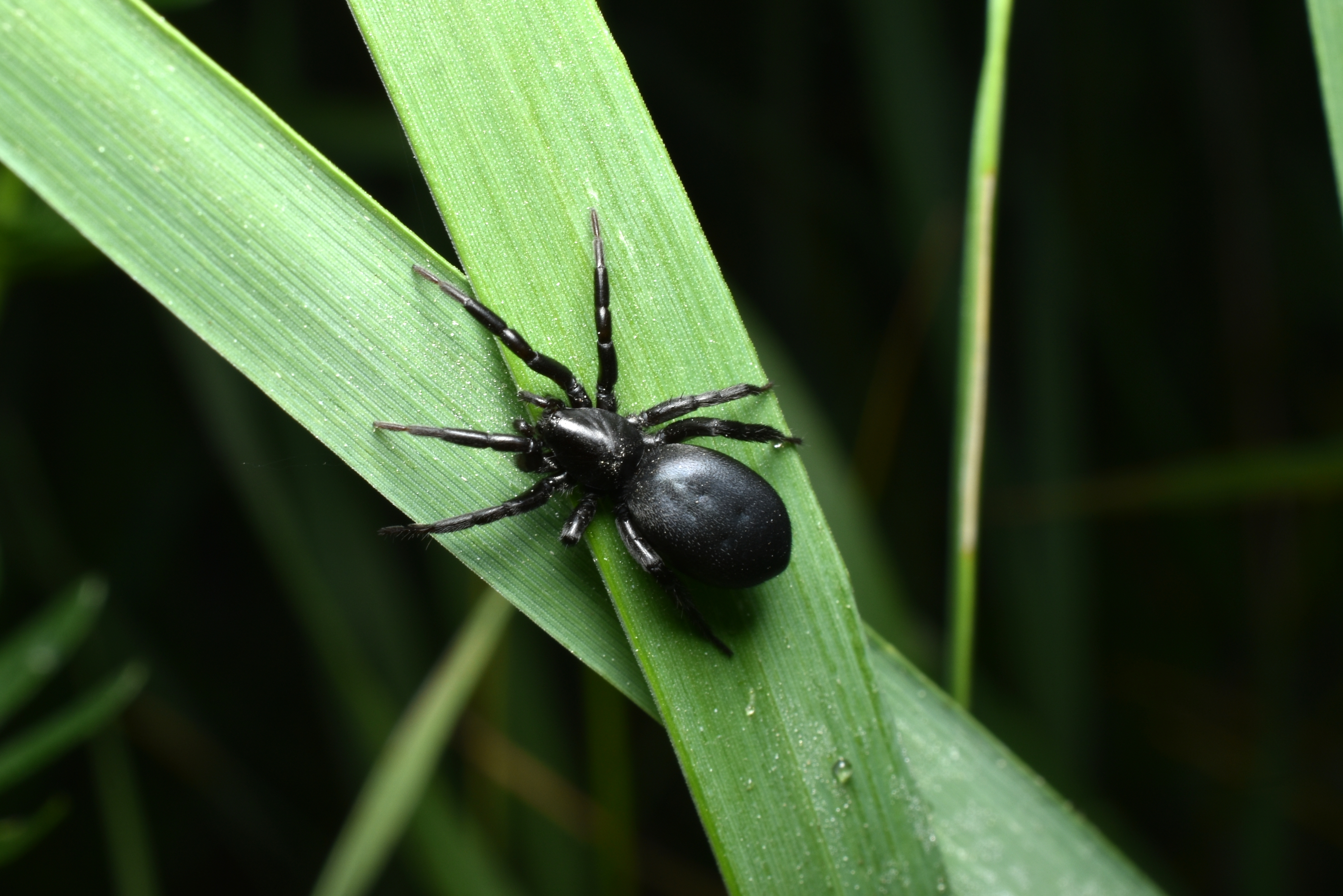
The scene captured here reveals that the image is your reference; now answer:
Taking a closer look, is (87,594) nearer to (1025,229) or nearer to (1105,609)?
(1025,229)

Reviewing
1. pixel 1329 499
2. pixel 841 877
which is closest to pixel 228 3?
pixel 841 877

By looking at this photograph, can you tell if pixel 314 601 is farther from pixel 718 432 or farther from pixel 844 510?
pixel 844 510

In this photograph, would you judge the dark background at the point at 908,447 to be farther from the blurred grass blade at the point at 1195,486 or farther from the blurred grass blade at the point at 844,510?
the blurred grass blade at the point at 844,510

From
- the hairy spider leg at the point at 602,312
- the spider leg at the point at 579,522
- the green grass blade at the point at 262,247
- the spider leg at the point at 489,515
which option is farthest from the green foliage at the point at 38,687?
the hairy spider leg at the point at 602,312

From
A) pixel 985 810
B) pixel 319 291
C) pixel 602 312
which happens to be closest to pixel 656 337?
pixel 602 312

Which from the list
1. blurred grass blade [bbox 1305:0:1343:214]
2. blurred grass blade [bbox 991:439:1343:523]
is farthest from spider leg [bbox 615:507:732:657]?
blurred grass blade [bbox 991:439:1343:523]

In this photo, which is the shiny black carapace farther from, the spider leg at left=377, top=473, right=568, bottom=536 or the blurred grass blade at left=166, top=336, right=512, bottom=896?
the blurred grass blade at left=166, top=336, right=512, bottom=896
